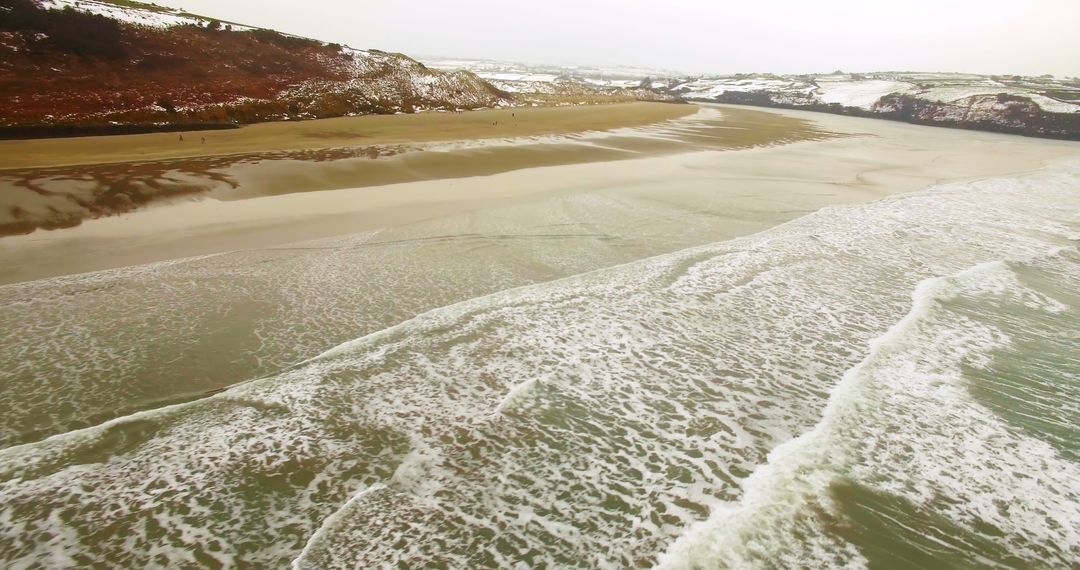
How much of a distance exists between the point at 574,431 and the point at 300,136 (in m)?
18.9

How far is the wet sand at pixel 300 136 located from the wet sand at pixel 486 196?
367 cm

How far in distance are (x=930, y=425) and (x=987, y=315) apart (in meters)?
3.41

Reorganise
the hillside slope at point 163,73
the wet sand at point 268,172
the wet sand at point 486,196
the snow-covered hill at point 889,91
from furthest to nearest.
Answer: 1. the snow-covered hill at point 889,91
2. the hillside slope at point 163,73
3. the wet sand at point 268,172
4. the wet sand at point 486,196

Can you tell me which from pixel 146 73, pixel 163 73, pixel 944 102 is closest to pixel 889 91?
pixel 944 102

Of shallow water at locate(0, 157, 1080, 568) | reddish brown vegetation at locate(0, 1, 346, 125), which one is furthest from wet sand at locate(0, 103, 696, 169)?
shallow water at locate(0, 157, 1080, 568)

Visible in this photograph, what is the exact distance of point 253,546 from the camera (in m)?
2.93

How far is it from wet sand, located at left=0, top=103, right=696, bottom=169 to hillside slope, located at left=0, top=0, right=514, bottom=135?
1481 millimetres

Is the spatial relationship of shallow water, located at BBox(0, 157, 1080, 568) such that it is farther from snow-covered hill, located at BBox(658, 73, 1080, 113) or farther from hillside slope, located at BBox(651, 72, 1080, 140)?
snow-covered hill, located at BBox(658, 73, 1080, 113)

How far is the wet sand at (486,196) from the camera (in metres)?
7.79

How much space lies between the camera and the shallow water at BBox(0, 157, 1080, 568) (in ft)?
9.93

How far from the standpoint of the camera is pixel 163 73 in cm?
2061

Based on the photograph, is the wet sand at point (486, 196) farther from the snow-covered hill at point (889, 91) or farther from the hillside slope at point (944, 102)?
the snow-covered hill at point (889, 91)

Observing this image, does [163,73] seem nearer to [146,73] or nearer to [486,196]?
[146,73]

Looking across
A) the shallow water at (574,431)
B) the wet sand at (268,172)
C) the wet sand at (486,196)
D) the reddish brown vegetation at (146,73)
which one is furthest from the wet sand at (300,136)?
the shallow water at (574,431)
